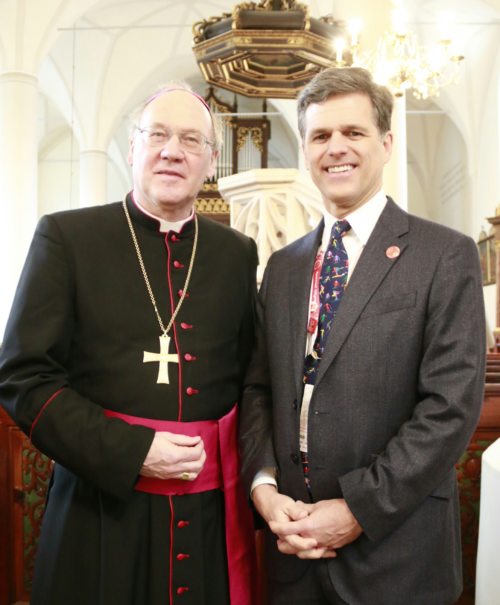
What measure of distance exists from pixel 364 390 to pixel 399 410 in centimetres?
10

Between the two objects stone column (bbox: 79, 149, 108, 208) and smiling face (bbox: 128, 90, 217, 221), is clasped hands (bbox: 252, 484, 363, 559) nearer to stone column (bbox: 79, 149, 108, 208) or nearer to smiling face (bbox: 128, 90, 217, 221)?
smiling face (bbox: 128, 90, 217, 221)

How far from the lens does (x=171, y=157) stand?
2.00m

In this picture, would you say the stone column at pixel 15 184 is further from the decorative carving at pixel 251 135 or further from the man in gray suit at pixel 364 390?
the man in gray suit at pixel 364 390

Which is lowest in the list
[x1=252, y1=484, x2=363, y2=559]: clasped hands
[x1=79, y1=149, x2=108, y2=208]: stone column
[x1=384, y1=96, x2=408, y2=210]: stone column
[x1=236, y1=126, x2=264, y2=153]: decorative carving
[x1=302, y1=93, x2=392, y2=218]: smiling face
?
[x1=252, y1=484, x2=363, y2=559]: clasped hands

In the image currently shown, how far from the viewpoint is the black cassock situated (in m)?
1.83

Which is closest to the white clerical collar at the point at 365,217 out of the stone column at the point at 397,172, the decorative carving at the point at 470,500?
the decorative carving at the point at 470,500

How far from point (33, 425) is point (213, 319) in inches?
23.3

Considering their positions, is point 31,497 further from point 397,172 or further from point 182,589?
point 397,172

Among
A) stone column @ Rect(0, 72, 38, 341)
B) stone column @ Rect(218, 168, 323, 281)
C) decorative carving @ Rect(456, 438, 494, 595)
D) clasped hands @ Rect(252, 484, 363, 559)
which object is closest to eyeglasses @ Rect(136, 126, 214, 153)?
clasped hands @ Rect(252, 484, 363, 559)

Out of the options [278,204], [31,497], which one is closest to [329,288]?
[31,497]

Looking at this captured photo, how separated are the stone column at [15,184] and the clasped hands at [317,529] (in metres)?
9.71

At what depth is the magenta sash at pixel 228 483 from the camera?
1.97 metres

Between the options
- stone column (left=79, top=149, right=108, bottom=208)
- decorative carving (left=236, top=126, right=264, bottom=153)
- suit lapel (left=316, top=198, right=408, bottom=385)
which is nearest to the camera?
suit lapel (left=316, top=198, right=408, bottom=385)

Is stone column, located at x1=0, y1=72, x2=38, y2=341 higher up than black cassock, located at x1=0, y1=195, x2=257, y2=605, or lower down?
higher up
